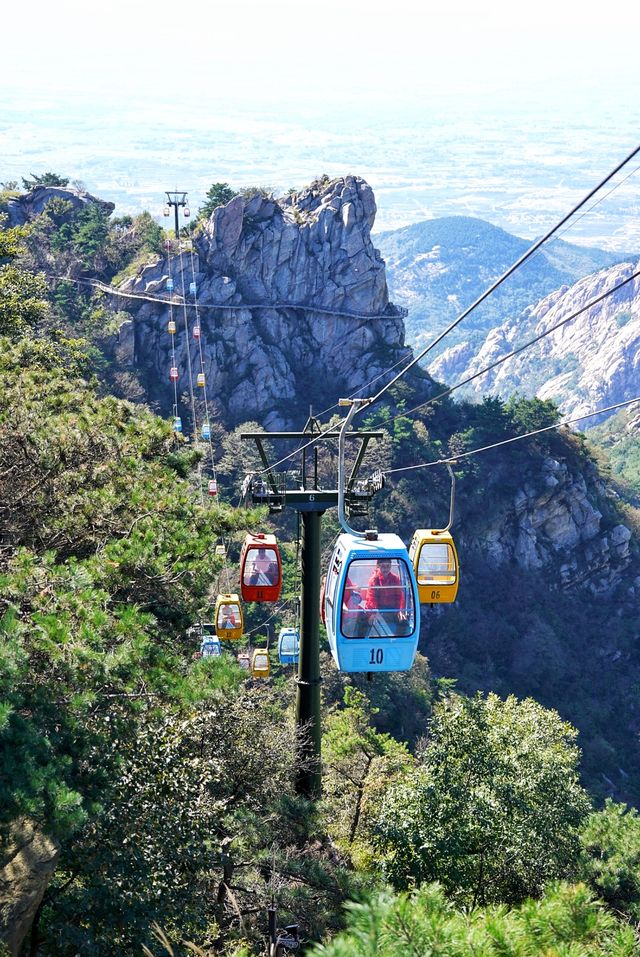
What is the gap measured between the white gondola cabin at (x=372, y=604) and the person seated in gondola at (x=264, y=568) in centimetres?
422

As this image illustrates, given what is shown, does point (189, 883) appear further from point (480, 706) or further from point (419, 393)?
point (419, 393)

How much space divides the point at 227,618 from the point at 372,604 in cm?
781

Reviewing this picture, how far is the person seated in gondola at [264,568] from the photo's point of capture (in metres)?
18.3

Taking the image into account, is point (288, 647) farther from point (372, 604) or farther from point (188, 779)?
point (188, 779)

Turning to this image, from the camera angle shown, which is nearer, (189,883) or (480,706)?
(189,883)

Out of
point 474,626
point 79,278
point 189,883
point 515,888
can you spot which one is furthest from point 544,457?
point 189,883

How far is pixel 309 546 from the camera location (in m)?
16.2

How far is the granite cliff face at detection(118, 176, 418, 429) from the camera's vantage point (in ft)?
234

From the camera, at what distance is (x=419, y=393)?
76.6 metres

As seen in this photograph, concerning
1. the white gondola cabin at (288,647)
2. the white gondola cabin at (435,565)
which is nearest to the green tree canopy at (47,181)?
the white gondola cabin at (288,647)

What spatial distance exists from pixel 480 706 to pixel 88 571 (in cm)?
917

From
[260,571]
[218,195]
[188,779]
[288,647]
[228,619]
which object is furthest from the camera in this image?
[218,195]

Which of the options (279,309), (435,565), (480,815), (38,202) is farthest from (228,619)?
(38,202)

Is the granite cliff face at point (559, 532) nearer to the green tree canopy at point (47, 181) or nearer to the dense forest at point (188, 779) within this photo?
the green tree canopy at point (47, 181)
